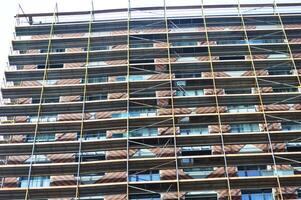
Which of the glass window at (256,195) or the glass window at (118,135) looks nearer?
the glass window at (256,195)

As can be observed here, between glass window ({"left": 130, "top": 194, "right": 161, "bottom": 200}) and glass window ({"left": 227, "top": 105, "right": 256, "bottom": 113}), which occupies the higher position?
glass window ({"left": 227, "top": 105, "right": 256, "bottom": 113})

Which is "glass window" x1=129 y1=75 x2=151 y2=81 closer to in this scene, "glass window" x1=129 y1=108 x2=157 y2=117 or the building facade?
the building facade

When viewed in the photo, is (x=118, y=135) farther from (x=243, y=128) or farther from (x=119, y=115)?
(x=243, y=128)

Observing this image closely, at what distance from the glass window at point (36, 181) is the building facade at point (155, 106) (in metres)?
0.07

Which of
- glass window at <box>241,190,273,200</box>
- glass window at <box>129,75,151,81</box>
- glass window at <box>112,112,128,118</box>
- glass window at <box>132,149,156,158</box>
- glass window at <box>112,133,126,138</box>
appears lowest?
glass window at <box>241,190,273,200</box>

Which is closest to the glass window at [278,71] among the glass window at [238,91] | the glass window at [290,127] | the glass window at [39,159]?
the glass window at [238,91]

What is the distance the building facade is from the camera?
31375mm

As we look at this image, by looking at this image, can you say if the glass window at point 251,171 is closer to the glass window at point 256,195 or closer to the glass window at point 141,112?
the glass window at point 256,195

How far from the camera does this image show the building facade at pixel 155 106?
31375 millimetres

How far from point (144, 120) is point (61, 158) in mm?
5707

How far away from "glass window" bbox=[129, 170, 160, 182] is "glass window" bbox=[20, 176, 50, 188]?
5.22m

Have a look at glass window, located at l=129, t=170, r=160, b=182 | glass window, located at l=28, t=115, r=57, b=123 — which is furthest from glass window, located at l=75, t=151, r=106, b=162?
glass window, located at l=28, t=115, r=57, b=123

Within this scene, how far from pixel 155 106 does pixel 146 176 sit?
510cm

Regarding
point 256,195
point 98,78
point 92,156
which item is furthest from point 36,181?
point 256,195
